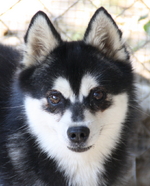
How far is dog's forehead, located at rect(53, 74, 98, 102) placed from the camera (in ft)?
7.02

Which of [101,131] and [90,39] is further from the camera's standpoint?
[90,39]

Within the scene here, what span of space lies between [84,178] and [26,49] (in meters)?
0.93

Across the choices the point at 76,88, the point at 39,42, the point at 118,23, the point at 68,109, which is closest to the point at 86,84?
the point at 76,88

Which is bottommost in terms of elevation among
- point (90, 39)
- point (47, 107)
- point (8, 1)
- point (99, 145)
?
point (99, 145)

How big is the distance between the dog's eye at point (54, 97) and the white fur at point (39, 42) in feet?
0.98

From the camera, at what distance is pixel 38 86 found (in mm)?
2225

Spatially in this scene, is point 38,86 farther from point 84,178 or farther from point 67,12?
point 67,12

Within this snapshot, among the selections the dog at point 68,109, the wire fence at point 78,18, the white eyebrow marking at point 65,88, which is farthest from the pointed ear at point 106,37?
the wire fence at point 78,18

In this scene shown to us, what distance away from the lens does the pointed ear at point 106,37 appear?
87.8 inches

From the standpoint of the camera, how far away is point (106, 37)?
2.34 metres

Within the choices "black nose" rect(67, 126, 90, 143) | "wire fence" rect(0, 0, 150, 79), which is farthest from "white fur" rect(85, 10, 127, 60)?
"wire fence" rect(0, 0, 150, 79)

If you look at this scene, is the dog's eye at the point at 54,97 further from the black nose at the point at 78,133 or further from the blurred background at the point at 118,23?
the blurred background at the point at 118,23

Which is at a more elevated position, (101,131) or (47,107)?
(47,107)


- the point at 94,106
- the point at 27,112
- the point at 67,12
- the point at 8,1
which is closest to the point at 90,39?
the point at 94,106
